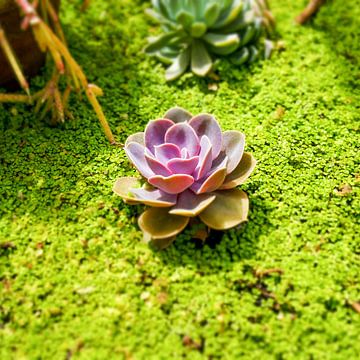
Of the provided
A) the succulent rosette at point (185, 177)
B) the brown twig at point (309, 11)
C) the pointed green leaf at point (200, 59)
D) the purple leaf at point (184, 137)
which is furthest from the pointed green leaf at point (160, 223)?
the brown twig at point (309, 11)

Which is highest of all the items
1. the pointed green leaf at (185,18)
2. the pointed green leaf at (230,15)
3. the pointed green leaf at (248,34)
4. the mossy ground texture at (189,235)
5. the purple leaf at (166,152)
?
the pointed green leaf at (185,18)

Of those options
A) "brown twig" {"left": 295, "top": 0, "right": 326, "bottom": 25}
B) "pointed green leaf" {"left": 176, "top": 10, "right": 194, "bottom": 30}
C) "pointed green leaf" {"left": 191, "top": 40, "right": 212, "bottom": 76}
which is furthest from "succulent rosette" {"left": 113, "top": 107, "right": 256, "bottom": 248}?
"brown twig" {"left": 295, "top": 0, "right": 326, "bottom": 25}

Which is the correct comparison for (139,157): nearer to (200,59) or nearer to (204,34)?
(200,59)

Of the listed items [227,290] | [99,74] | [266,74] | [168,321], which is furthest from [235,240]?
[99,74]

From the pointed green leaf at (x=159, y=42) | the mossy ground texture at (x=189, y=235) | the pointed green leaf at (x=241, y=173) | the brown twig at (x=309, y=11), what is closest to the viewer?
the mossy ground texture at (x=189, y=235)

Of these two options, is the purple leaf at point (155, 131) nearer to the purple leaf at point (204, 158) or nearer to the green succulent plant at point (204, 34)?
the purple leaf at point (204, 158)

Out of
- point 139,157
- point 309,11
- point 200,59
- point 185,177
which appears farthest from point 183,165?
point 309,11
